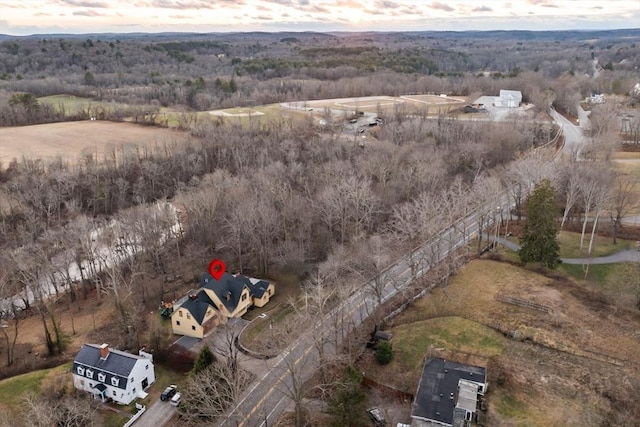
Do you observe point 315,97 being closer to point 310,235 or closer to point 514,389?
point 310,235

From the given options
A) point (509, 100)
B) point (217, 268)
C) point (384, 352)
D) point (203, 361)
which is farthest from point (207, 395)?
point (509, 100)

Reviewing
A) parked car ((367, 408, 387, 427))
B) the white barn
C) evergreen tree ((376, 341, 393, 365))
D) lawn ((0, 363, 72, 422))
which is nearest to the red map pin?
lawn ((0, 363, 72, 422))

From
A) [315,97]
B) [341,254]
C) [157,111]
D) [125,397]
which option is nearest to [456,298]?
[341,254]

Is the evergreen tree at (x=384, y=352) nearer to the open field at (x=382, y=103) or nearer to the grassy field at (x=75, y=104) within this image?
the open field at (x=382, y=103)

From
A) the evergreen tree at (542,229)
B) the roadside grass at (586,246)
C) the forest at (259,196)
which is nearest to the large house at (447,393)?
the forest at (259,196)

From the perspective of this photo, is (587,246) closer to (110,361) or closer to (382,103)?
(110,361)

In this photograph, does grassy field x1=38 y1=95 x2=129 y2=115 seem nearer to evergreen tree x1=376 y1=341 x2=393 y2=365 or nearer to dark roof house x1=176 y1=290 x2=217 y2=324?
dark roof house x1=176 y1=290 x2=217 y2=324
